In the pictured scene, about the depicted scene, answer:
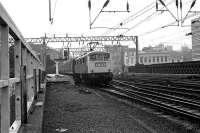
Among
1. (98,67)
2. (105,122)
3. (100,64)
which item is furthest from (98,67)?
(105,122)

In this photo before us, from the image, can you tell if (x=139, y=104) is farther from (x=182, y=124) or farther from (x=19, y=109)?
(x=19, y=109)

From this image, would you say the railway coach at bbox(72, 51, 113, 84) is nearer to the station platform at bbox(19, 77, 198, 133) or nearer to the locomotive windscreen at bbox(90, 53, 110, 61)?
the locomotive windscreen at bbox(90, 53, 110, 61)

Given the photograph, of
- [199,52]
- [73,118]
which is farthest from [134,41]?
[73,118]

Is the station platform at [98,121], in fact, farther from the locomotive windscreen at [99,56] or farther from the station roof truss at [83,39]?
the station roof truss at [83,39]

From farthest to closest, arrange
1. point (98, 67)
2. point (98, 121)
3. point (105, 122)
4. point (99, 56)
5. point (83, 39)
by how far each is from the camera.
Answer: point (83, 39), point (99, 56), point (98, 67), point (98, 121), point (105, 122)

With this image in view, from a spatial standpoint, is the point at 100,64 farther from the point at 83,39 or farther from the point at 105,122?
the point at 83,39

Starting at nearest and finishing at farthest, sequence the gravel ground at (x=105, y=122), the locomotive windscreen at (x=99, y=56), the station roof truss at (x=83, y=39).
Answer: the gravel ground at (x=105, y=122) < the locomotive windscreen at (x=99, y=56) < the station roof truss at (x=83, y=39)

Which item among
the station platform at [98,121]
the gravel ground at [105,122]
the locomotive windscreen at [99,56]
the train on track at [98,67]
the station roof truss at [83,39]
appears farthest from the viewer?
the station roof truss at [83,39]

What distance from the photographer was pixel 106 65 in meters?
22.6

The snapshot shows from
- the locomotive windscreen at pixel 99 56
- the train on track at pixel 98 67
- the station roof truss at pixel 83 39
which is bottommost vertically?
the train on track at pixel 98 67

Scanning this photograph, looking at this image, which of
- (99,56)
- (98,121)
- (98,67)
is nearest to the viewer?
(98,121)

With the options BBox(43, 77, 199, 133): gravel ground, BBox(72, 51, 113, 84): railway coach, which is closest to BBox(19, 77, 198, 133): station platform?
BBox(43, 77, 199, 133): gravel ground

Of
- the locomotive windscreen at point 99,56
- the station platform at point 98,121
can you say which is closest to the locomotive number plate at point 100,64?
the locomotive windscreen at point 99,56

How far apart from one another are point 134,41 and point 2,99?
43.0m
